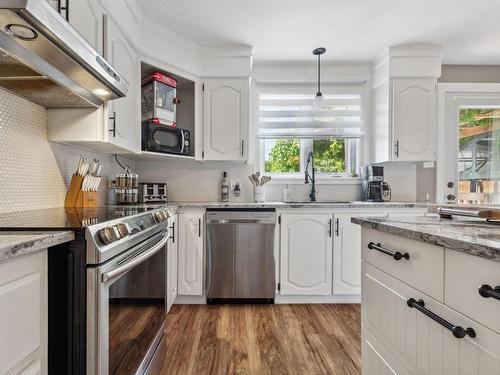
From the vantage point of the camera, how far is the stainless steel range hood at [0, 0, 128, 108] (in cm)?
94

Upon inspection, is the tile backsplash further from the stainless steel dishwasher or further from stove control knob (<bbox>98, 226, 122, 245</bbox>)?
the stainless steel dishwasher

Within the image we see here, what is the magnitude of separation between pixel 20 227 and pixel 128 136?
4.39 ft

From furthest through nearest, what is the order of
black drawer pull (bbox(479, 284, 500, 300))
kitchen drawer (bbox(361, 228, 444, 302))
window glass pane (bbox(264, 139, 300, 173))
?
window glass pane (bbox(264, 139, 300, 173)), kitchen drawer (bbox(361, 228, 444, 302)), black drawer pull (bbox(479, 284, 500, 300))

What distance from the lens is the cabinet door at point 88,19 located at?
4.96 ft

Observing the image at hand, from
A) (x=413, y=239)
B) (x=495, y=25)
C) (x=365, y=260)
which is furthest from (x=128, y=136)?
(x=495, y=25)

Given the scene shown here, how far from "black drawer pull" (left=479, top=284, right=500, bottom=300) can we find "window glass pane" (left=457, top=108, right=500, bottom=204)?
3131 millimetres

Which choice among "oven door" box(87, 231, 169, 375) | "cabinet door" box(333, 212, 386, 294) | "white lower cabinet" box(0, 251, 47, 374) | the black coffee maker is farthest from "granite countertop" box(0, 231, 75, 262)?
the black coffee maker

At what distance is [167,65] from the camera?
2619mm

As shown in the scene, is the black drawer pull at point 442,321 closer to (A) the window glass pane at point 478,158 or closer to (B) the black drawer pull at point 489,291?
(B) the black drawer pull at point 489,291

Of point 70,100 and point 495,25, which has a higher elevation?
point 495,25

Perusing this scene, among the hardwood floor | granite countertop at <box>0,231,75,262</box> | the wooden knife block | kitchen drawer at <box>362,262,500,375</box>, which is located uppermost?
the wooden knife block

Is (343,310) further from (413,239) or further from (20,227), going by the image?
(20,227)

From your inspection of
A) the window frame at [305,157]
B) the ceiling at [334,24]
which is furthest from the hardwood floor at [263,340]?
the ceiling at [334,24]

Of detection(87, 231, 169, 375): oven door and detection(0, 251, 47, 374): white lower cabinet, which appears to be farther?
detection(87, 231, 169, 375): oven door
